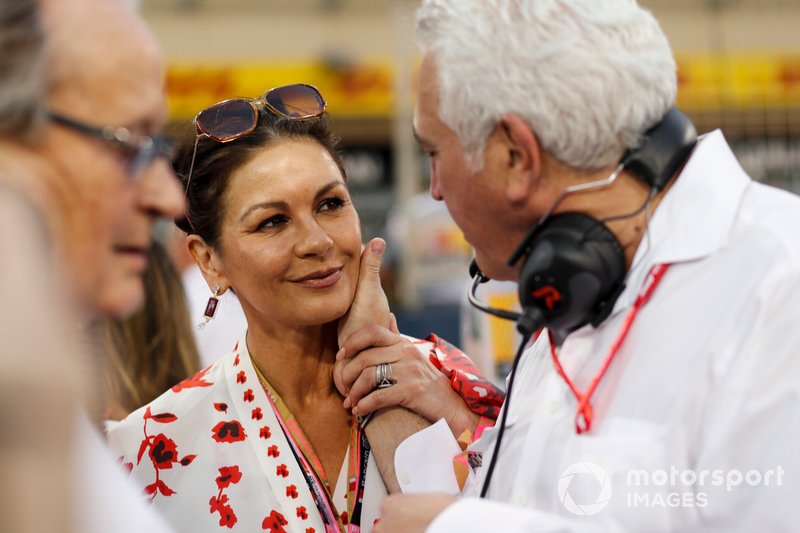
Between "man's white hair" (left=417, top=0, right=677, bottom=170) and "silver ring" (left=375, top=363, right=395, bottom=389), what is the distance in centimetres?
76

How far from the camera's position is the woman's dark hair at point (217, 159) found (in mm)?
2346

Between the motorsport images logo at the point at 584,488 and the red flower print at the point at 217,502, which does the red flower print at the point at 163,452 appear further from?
the motorsport images logo at the point at 584,488

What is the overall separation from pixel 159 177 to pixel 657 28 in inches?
34.9

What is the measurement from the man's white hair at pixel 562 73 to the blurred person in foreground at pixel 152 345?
6.13 ft

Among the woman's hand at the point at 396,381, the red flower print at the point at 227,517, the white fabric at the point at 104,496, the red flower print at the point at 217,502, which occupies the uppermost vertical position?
the white fabric at the point at 104,496

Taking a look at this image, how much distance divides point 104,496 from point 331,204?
143cm

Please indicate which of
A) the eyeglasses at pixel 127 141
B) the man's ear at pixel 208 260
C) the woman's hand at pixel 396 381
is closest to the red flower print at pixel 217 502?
the woman's hand at pixel 396 381

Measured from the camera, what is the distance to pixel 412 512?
1545 mm

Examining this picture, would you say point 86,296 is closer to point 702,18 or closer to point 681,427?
point 681,427

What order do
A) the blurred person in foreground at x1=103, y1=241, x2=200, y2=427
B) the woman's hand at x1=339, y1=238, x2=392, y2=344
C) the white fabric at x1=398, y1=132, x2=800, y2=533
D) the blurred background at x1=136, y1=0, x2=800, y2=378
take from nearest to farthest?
the white fabric at x1=398, y1=132, x2=800, y2=533
the woman's hand at x1=339, y1=238, x2=392, y2=344
the blurred person in foreground at x1=103, y1=241, x2=200, y2=427
the blurred background at x1=136, y1=0, x2=800, y2=378

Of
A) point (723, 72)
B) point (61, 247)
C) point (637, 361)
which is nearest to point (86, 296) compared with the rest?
point (61, 247)

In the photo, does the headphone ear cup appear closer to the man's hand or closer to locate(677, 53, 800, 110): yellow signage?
the man's hand

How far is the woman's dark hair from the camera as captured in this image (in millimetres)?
2346

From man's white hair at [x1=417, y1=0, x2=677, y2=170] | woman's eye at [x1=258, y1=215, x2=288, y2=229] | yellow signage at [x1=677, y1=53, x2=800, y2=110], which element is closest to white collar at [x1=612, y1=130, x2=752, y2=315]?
man's white hair at [x1=417, y1=0, x2=677, y2=170]
